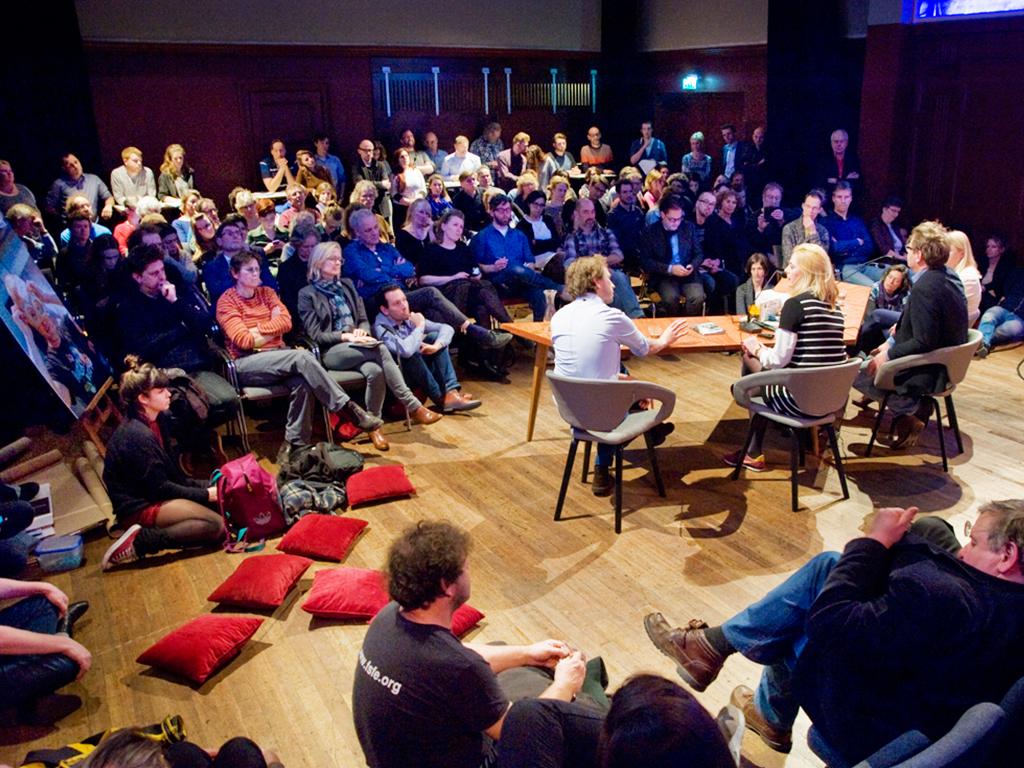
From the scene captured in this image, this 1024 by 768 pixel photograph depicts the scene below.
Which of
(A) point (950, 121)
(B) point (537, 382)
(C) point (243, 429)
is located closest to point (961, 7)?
(A) point (950, 121)

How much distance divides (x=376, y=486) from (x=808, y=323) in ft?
7.89

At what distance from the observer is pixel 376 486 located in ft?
15.2

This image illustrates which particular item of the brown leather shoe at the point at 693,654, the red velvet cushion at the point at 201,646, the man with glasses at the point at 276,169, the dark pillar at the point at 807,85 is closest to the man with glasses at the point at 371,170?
the man with glasses at the point at 276,169

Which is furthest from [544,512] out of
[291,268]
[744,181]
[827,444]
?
[744,181]

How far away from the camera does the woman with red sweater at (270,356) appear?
5180mm

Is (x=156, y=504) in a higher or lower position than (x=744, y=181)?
lower

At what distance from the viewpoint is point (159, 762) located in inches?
73.4

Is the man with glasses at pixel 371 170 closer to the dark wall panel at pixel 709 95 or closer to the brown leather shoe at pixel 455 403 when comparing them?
the dark wall panel at pixel 709 95

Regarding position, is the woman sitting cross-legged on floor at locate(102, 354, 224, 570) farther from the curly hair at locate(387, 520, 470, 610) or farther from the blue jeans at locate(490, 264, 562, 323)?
the blue jeans at locate(490, 264, 562, 323)

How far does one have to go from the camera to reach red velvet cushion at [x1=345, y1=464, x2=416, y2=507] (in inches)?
181

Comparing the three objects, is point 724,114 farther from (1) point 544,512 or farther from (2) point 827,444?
(1) point 544,512

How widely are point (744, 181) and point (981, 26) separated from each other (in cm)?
268

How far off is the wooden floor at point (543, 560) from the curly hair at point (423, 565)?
3.36 ft

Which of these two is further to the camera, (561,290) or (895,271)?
(561,290)
